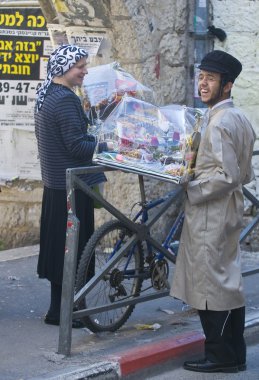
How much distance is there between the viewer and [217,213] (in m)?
5.09

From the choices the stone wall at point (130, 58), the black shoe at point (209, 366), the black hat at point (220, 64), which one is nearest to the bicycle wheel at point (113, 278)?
the black shoe at point (209, 366)

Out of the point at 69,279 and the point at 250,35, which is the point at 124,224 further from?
the point at 250,35

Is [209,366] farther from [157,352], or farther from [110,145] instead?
[110,145]

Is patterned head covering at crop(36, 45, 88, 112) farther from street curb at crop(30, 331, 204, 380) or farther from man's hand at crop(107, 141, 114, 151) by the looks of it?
street curb at crop(30, 331, 204, 380)

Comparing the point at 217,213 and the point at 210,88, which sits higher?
the point at 210,88

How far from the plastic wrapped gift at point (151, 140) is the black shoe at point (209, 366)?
44.3 inches

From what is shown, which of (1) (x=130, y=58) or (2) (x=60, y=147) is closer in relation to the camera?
(2) (x=60, y=147)

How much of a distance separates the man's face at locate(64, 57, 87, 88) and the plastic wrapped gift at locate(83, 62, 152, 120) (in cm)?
12

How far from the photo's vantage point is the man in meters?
5.03

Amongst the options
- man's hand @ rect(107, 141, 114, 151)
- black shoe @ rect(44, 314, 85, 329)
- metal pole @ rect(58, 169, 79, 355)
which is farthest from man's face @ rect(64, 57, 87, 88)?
black shoe @ rect(44, 314, 85, 329)

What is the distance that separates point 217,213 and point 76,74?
1333 millimetres

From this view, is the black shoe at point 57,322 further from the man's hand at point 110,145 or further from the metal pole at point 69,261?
the man's hand at point 110,145

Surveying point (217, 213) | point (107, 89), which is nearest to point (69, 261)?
point (217, 213)

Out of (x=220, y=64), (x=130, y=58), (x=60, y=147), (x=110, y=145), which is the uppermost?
(x=220, y=64)
